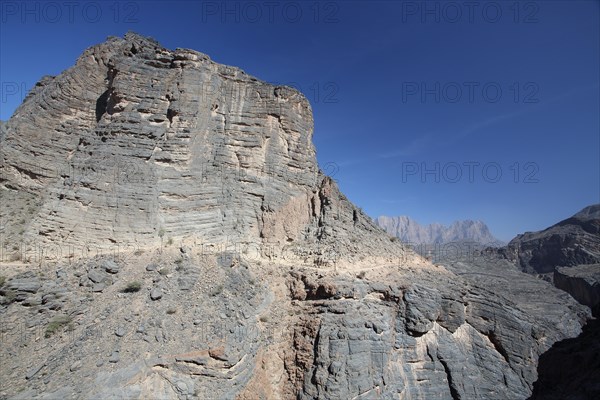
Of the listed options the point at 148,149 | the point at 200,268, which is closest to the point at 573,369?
the point at 200,268

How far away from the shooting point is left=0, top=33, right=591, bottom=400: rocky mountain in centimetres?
1270

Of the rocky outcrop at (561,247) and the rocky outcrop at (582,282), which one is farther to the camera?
the rocky outcrop at (561,247)

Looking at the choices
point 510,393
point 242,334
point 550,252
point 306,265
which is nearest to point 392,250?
point 306,265

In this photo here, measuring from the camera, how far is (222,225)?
1919cm

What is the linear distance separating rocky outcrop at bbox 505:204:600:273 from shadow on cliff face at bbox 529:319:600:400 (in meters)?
77.8

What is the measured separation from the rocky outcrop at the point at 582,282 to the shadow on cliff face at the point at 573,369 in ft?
164

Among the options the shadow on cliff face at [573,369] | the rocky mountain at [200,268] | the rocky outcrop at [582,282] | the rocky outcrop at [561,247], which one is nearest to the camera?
the shadow on cliff face at [573,369]

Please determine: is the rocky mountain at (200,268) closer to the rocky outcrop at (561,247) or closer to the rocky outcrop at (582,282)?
the rocky outcrop at (582,282)

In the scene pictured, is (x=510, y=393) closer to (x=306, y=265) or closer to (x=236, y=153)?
(x=306, y=265)

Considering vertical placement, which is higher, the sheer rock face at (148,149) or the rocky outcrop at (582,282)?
the sheer rock face at (148,149)

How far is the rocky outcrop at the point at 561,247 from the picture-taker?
71.8 meters

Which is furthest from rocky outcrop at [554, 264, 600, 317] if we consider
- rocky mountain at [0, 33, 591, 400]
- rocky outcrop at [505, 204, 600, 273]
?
rocky mountain at [0, 33, 591, 400]

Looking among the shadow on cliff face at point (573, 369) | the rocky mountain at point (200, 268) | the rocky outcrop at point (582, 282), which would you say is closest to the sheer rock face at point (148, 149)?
the rocky mountain at point (200, 268)

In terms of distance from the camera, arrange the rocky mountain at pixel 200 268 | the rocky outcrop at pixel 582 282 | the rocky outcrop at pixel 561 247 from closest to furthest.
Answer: the rocky mountain at pixel 200 268, the rocky outcrop at pixel 582 282, the rocky outcrop at pixel 561 247
